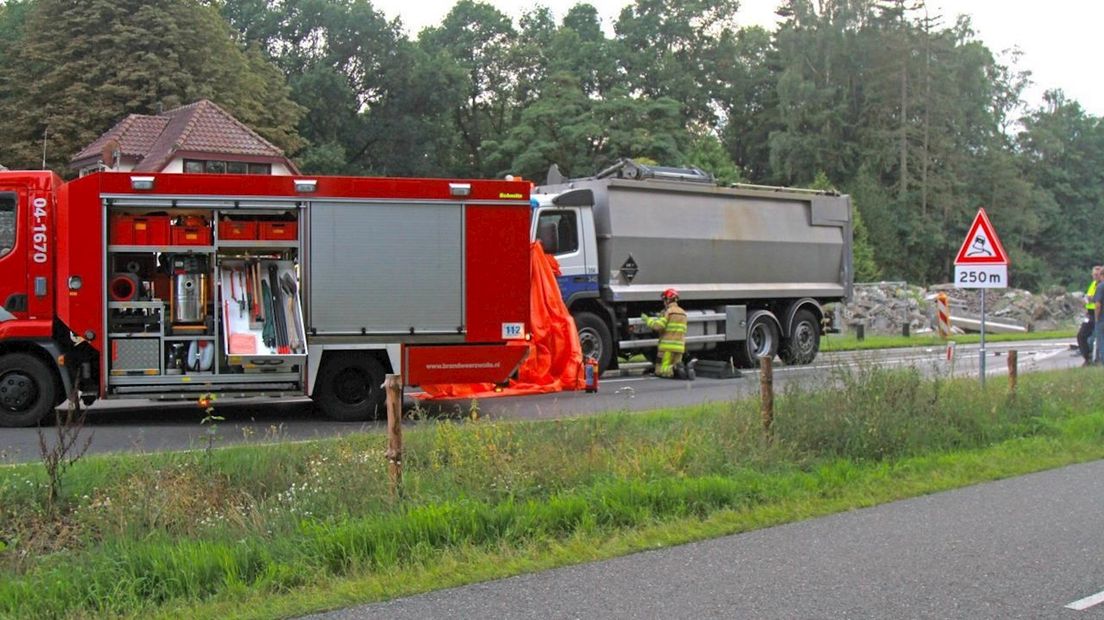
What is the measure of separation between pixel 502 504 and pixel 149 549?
85.9 inches

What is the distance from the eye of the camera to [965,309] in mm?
44438

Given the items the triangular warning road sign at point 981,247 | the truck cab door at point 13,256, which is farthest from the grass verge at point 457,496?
the truck cab door at point 13,256

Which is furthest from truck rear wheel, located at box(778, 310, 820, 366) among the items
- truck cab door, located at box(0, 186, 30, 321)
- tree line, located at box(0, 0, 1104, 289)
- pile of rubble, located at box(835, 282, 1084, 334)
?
tree line, located at box(0, 0, 1104, 289)

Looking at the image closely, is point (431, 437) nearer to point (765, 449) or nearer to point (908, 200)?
point (765, 449)

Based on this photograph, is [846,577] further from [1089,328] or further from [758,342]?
[1089,328]

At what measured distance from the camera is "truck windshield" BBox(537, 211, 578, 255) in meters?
16.3

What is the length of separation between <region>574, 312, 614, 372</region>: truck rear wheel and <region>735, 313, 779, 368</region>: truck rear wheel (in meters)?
3.24

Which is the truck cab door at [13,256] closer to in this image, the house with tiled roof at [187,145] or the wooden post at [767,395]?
the wooden post at [767,395]

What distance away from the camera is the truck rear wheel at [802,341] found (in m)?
19.4

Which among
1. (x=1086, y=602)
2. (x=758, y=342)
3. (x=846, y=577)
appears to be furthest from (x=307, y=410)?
(x=1086, y=602)

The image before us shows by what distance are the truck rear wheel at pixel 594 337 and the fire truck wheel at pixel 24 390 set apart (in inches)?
299

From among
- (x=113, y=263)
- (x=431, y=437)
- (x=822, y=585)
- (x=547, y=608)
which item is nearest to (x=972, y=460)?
(x=822, y=585)

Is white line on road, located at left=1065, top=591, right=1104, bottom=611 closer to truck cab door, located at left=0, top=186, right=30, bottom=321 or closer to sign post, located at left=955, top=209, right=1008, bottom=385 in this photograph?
sign post, located at left=955, top=209, right=1008, bottom=385

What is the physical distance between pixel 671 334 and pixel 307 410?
614 cm
